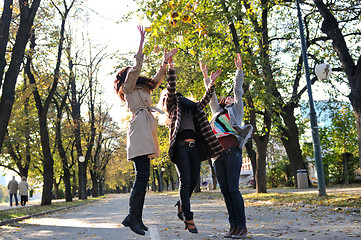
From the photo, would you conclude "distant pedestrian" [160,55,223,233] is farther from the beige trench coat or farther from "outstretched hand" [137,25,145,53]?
"outstretched hand" [137,25,145,53]

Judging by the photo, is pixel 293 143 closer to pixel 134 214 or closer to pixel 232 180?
pixel 232 180

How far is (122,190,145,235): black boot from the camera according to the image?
4.75 m

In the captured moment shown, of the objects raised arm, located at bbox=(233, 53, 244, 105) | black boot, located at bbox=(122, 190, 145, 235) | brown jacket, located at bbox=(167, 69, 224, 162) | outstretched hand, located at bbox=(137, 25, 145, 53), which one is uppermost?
outstretched hand, located at bbox=(137, 25, 145, 53)

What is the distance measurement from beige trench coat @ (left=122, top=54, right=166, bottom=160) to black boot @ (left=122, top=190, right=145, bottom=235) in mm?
496

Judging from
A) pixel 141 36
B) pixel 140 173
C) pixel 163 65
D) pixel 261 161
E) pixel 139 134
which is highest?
pixel 141 36

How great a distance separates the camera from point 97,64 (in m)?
31.7

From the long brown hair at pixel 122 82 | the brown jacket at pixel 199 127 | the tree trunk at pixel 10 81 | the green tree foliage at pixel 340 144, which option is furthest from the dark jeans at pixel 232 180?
the green tree foliage at pixel 340 144

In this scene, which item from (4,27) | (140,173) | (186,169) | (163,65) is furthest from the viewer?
(4,27)

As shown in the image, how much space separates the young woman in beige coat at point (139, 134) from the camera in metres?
4.93

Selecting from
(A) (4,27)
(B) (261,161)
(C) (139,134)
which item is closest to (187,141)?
(C) (139,134)

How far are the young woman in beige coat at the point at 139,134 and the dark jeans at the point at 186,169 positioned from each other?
1.05 feet

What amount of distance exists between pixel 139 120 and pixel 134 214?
1191mm

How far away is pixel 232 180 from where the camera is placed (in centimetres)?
554

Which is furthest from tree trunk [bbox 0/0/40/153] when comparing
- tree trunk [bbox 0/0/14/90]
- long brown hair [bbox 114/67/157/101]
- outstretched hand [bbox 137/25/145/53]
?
outstretched hand [bbox 137/25/145/53]
